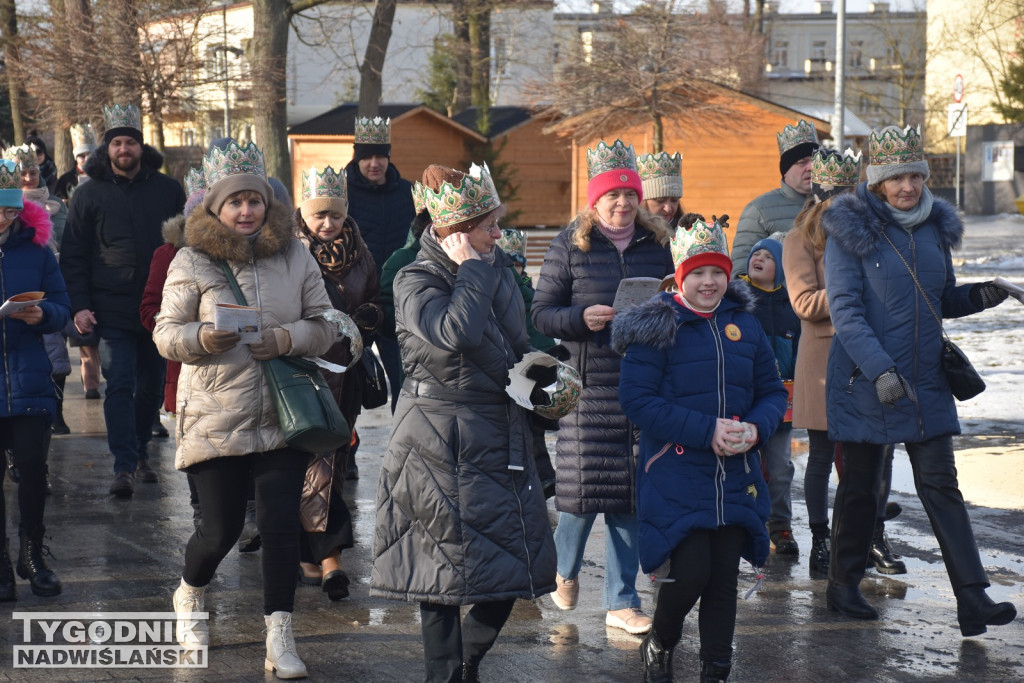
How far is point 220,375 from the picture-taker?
5.32 metres

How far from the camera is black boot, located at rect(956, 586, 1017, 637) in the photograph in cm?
573

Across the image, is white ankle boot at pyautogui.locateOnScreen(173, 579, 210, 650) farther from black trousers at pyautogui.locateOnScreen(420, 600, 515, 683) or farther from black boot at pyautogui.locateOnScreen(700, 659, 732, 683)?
black boot at pyautogui.locateOnScreen(700, 659, 732, 683)

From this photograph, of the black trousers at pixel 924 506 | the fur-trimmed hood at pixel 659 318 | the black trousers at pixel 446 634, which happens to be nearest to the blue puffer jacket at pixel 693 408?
the fur-trimmed hood at pixel 659 318

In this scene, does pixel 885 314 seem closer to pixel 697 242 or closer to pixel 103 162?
pixel 697 242

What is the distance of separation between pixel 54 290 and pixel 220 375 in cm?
168

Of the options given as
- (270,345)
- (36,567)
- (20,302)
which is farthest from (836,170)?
(36,567)

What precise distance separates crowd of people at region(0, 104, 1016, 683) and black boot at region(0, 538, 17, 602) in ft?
0.05

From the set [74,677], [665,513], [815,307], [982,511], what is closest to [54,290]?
[74,677]

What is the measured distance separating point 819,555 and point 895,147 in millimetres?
2126

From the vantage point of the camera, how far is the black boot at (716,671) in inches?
199

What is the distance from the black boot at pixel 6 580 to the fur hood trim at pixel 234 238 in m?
1.91

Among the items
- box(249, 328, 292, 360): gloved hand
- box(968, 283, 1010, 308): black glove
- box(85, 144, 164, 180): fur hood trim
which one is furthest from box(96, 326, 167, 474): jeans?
box(968, 283, 1010, 308): black glove

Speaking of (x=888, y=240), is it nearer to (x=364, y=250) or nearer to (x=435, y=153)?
(x=364, y=250)

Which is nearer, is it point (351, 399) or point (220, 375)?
point (220, 375)
